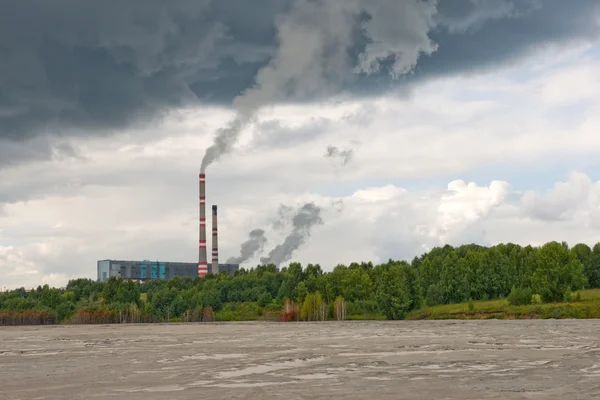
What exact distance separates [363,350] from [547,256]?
101835 millimetres

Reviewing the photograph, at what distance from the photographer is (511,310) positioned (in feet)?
448

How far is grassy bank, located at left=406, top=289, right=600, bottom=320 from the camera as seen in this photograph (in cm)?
12756

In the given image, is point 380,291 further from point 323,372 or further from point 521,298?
point 323,372

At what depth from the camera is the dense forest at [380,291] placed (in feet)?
481

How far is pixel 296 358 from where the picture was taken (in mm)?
50625

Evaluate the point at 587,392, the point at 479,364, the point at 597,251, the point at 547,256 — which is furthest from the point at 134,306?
the point at 587,392

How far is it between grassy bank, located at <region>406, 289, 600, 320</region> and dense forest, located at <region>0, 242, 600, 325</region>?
121 inches

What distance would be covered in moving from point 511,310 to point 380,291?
2734cm

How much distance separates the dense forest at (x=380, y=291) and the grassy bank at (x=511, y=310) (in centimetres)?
309

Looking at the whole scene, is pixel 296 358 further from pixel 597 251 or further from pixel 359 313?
pixel 597 251

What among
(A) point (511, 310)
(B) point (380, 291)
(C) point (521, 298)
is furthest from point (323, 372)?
(B) point (380, 291)

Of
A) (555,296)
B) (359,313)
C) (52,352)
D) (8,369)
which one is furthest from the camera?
(359,313)

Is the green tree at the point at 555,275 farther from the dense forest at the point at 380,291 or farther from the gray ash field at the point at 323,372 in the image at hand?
the gray ash field at the point at 323,372

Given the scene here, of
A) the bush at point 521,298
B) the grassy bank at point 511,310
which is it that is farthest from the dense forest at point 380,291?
the grassy bank at point 511,310
